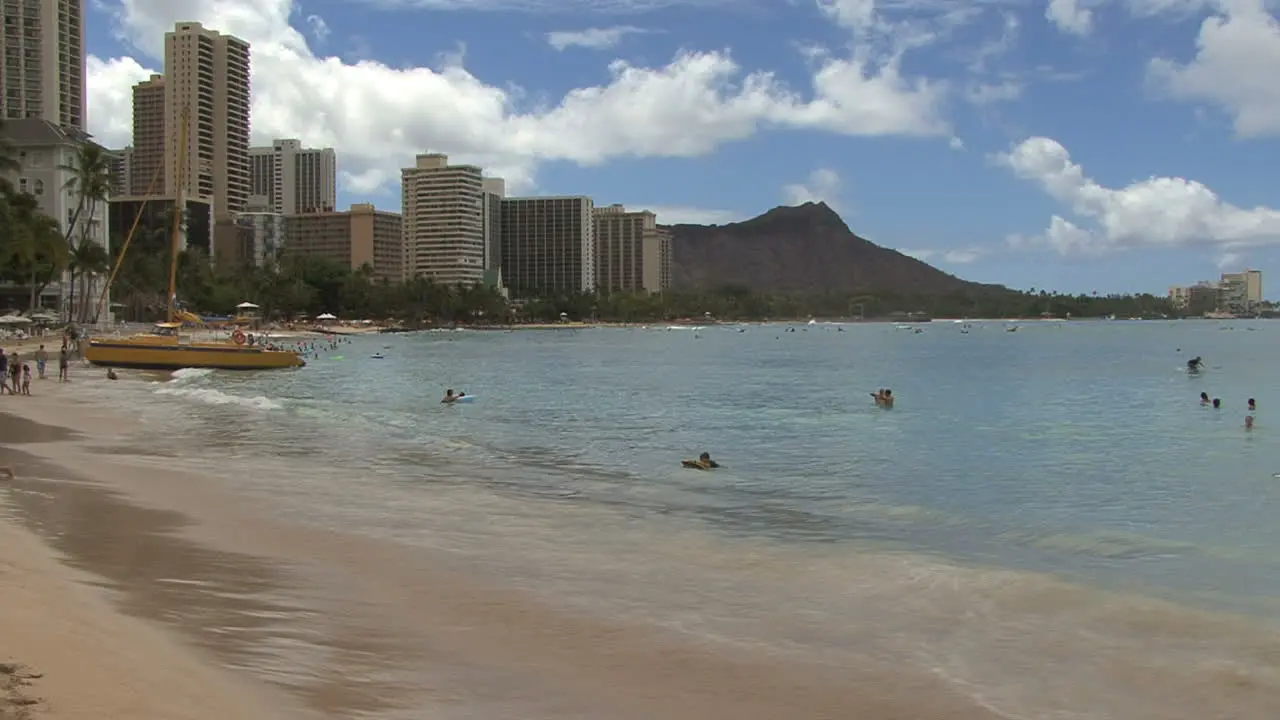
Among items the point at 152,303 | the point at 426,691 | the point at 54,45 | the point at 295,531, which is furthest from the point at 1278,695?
the point at 54,45

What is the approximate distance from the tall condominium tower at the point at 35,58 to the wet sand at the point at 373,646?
131574mm

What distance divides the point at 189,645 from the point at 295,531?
5.59 m

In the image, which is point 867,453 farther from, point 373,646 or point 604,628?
point 373,646

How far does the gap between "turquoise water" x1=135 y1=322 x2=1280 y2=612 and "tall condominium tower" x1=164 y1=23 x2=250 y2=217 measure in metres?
157

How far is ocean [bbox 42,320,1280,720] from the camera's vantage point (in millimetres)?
8953

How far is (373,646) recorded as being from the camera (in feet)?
27.6

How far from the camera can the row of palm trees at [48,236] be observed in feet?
187

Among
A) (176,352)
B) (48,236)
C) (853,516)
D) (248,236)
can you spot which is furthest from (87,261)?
(248,236)

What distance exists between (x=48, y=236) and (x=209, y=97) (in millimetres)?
140958

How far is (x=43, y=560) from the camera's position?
34.2 feet

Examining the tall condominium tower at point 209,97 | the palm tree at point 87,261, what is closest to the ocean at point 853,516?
the palm tree at point 87,261

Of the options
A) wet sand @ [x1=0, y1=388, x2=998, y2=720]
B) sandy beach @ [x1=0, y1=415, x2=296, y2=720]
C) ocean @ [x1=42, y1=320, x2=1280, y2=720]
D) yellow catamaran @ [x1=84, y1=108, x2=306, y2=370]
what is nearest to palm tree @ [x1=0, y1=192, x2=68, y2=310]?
yellow catamaran @ [x1=84, y1=108, x2=306, y2=370]

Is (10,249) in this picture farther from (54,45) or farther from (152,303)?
(54,45)

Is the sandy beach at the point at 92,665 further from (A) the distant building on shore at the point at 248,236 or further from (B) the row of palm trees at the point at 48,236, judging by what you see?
(A) the distant building on shore at the point at 248,236
